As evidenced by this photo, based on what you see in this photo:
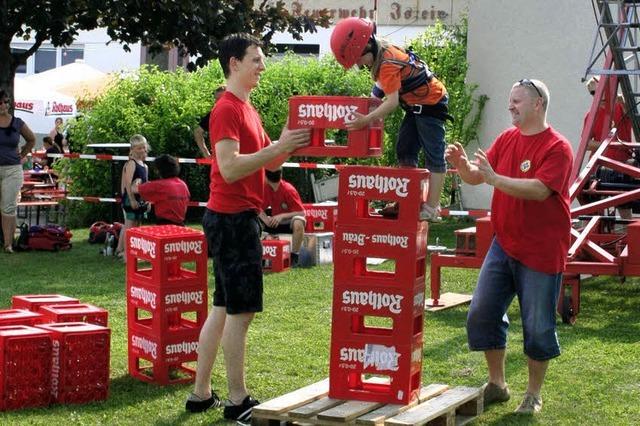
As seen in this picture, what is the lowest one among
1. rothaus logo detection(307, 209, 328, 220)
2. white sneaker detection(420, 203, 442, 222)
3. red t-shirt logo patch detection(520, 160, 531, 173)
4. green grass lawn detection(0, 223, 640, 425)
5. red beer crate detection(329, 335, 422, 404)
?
green grass lawn detection(0, 223, 640, 425)

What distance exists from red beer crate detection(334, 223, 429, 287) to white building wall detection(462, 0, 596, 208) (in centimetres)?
1345

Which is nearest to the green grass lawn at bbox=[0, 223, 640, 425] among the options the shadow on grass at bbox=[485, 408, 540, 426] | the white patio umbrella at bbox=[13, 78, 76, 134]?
the shadow on grass at bbox=[485, 408, 540, 426]

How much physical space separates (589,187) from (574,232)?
1.81 meters

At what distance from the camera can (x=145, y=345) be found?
28.1ft

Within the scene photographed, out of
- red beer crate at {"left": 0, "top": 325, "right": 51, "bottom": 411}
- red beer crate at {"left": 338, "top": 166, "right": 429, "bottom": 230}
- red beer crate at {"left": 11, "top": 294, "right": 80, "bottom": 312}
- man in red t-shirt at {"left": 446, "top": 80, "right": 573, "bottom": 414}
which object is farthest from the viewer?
red beer crate at {"left": 11, "top": 294, "right": 80, "bottom": 312}

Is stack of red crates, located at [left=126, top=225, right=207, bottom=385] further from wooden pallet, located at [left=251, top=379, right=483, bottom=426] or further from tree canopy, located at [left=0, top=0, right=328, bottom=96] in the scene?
tree canopy, located at [left=0, top=0, right=328, bottom=96]

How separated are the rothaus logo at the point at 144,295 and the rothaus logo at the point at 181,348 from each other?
0.31 meters

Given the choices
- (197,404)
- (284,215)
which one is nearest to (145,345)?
(197,404)

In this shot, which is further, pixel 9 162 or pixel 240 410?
pixel 9 162

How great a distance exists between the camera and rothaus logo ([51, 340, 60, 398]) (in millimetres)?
7668

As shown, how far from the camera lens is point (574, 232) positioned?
12.0m

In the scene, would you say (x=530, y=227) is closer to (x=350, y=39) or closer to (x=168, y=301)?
(x=350, y=39)

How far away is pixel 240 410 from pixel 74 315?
163cm

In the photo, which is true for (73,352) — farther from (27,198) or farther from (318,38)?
(318,38)
